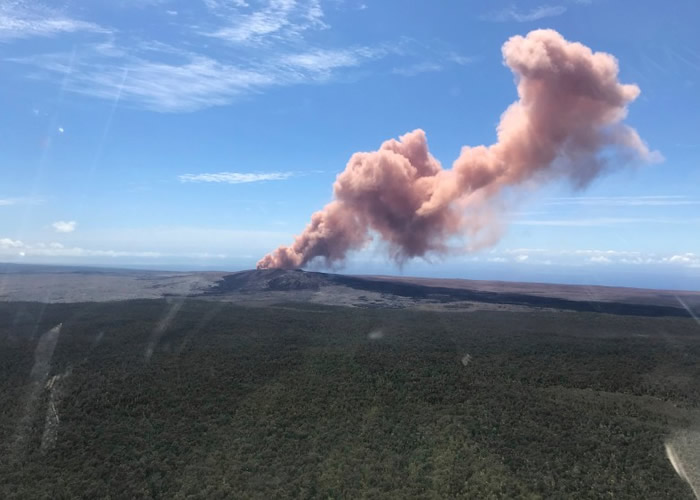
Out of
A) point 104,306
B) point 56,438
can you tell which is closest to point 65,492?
point 56,438

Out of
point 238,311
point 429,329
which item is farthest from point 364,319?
point 238,311

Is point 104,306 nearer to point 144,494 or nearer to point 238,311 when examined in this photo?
point 238,311

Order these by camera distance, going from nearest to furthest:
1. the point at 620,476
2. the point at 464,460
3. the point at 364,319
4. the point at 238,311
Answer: the point at 620,476, the point at 464,460, the point at 364,319, the point at 238,311

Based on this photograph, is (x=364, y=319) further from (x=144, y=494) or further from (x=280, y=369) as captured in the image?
(x=144, y=494)

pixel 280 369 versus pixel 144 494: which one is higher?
pixel 280 369

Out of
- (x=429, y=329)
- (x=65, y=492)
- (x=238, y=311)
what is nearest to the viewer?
(x=65, y=492)

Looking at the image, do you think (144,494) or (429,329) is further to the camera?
(429,329)
